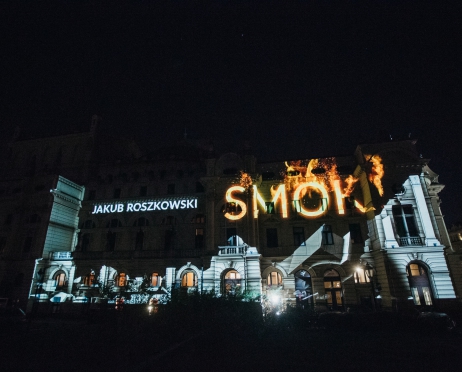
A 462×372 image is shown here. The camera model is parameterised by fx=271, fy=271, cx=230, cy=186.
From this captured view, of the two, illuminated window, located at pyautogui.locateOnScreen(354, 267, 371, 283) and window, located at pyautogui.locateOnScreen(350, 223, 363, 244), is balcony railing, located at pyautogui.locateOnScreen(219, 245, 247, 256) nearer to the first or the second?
illuminated window, located at pyautogui.locateOnScreen(354, 267, 371, 283)

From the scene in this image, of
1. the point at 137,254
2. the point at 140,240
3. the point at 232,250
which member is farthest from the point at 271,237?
the point at 140,240

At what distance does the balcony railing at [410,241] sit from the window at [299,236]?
9.47m

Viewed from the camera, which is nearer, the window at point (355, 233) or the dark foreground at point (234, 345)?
the dark foreground at point (234, 345)

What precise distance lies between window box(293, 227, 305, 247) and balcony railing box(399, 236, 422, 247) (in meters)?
9.47

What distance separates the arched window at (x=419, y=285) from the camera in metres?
25.3

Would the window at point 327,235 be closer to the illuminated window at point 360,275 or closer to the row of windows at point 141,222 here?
the illuminated window at point 360,275

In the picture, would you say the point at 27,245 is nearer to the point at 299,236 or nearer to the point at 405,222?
the point at 299,236

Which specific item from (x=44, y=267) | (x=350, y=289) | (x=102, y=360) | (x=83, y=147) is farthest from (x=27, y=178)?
(x=350, y=289)

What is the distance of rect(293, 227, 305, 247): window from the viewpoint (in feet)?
101

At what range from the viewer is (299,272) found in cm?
2978

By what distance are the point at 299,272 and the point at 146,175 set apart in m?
23.6

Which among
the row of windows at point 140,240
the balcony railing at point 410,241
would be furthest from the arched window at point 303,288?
the row of windows at point 140,240

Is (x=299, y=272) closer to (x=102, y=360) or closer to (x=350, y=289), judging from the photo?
(x=350, y=289)

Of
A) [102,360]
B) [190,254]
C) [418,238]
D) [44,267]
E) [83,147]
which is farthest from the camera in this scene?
[83,147]
